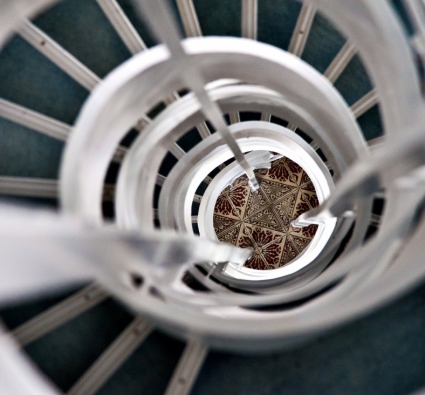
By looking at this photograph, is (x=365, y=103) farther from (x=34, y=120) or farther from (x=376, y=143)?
(x=34, y=120)

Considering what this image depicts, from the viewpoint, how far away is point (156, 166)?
351 cm

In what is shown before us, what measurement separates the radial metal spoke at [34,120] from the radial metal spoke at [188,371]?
6.07ft

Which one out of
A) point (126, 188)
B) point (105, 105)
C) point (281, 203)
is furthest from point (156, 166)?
point (281, 203)

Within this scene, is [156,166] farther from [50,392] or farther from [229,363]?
[50,392]

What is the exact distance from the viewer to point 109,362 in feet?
9.18

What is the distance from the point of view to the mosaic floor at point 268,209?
7754 mm

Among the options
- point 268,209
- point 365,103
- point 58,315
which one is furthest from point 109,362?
point 268,209

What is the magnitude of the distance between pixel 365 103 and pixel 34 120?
277cm

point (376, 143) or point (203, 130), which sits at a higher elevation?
point (203, 130)

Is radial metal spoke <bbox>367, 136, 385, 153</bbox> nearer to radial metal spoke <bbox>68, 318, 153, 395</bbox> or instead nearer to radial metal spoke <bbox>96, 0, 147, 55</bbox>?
radial metal spoke <bbox>96, 0, 147, 55</bbox>

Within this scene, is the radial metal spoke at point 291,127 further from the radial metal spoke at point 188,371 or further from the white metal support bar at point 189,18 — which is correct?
the radial metal spoke at point 188,371

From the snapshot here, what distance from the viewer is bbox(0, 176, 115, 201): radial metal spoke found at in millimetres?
3017

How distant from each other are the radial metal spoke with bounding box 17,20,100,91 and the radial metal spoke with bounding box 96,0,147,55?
15.1 inches

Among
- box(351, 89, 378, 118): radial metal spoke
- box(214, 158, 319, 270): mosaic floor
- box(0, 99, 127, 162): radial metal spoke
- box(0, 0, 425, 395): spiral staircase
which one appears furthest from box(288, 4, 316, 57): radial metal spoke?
box(214, 158, 319, 270): mosaic floor
